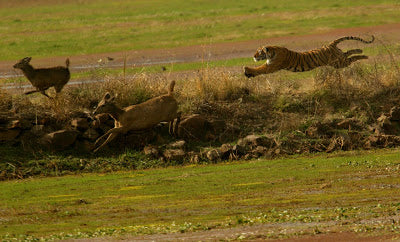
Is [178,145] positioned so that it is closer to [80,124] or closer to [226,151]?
[226,151]

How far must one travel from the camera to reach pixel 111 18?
42.2m

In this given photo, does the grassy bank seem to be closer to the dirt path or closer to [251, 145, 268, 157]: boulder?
the dirt path

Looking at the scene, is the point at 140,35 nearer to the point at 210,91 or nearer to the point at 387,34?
the point at 387,34

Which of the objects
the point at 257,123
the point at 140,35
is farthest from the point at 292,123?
the point at 140,35

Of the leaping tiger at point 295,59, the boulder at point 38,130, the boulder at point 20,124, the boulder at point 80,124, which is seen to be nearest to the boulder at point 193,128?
the boulder at point 80,124

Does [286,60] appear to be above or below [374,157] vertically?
above

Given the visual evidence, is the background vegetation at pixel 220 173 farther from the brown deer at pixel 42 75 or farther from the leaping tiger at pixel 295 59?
the brown deer at pixel 42 75

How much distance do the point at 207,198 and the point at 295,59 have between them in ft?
25.5

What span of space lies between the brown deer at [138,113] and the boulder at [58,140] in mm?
571

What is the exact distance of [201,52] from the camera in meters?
30.9

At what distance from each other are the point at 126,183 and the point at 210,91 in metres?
5.01

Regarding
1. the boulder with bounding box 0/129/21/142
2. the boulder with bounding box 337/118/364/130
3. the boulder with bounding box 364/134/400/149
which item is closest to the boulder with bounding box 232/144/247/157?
the boulder with bounding box 337/118/364/130

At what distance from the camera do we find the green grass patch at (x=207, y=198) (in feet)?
38.1

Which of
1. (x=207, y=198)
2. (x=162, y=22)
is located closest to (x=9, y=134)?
(x=207, y=198)
